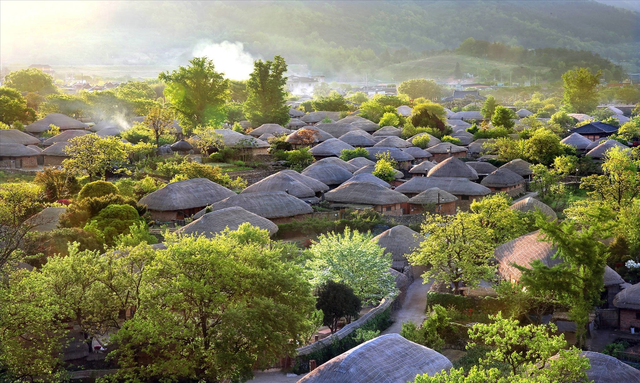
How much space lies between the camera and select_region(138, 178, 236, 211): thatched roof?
121 feet

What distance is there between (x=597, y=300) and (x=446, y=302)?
5.41 metres

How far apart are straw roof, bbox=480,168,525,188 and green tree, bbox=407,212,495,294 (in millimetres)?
19680

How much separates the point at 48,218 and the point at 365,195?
16942 mm

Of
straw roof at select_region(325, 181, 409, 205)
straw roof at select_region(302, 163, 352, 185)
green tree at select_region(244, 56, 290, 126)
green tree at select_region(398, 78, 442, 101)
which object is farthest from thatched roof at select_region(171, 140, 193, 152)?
green tree at select_region(398, 78, 442, 101)

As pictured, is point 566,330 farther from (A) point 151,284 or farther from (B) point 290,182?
(B) point 290,182

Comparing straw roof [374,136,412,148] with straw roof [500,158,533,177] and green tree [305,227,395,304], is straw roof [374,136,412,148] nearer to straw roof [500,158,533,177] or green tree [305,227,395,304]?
straw roof [500,158,533,177]

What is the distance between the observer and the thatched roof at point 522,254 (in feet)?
82.4

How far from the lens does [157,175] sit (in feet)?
150

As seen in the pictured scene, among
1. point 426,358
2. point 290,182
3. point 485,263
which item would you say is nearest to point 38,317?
point 426,358

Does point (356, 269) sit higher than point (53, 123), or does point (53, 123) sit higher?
point (356, 269)

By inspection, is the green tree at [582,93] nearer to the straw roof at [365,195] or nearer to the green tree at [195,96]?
the green tree at [195,96]

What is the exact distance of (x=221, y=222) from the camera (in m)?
30.8

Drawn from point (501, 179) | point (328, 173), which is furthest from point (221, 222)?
point (501, 179)

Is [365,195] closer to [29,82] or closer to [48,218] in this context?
[48,218]
